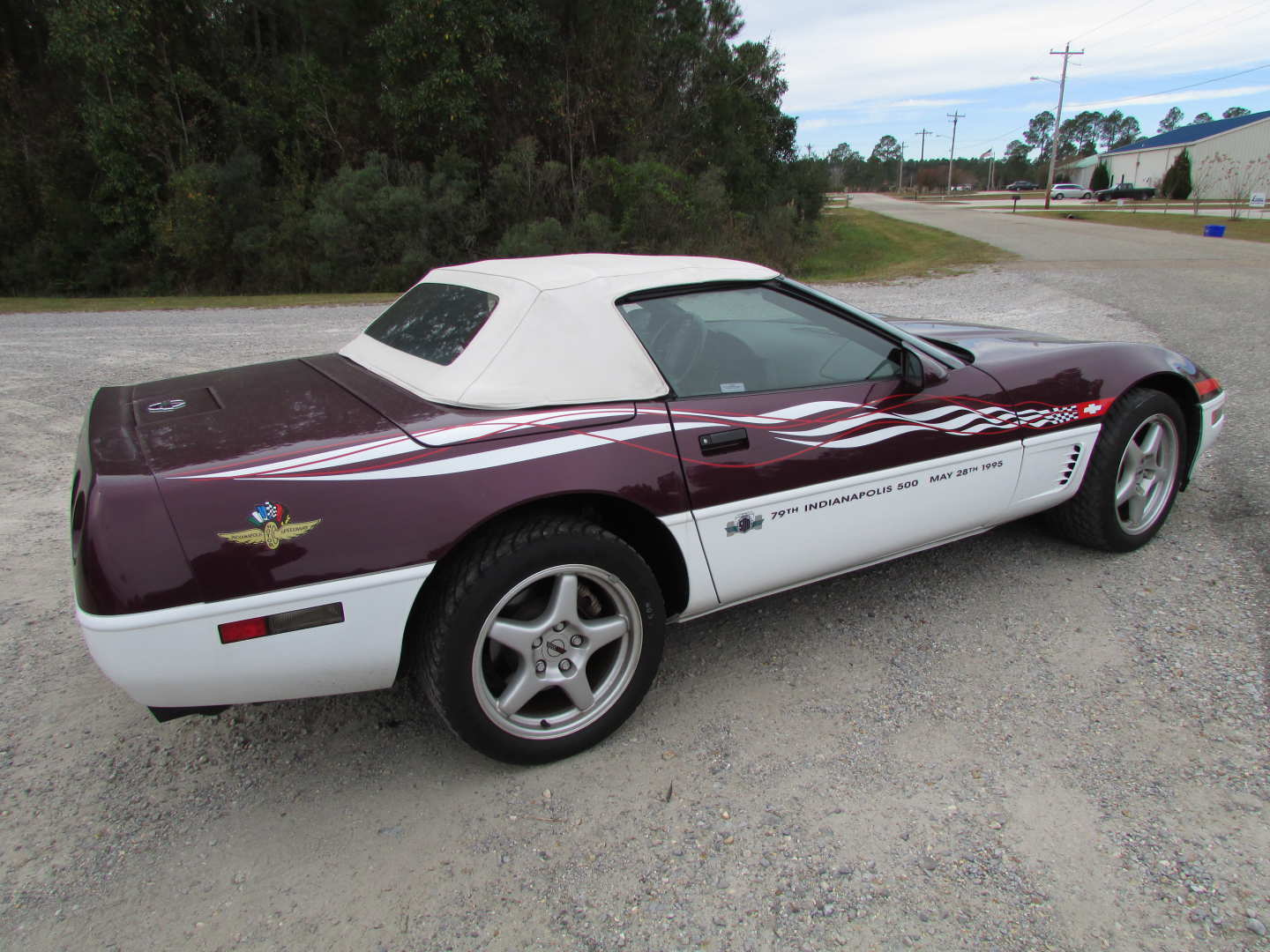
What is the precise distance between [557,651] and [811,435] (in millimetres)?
1098

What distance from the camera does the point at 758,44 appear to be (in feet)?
83.8

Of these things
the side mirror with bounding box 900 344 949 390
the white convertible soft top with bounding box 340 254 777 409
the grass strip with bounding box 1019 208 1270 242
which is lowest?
the grass strip with bounding box 1019 208 1270 242

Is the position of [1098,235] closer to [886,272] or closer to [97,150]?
[886,272]

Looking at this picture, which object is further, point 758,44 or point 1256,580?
point 758,44

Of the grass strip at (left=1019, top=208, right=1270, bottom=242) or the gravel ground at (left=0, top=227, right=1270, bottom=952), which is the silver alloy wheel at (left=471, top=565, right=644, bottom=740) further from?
the grass strip at (left=1019, top=208, right=1270, bottom=242)

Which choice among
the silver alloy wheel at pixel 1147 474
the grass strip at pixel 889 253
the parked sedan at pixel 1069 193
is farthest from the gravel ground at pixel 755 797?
the parked sedan at pixel 1069 193

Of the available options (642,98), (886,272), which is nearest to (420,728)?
(886,272)

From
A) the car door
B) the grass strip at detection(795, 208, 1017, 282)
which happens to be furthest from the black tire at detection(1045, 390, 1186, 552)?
the grass strip at detection(795, 208, 1017, 282)

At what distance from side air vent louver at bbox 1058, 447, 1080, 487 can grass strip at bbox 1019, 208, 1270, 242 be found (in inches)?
936

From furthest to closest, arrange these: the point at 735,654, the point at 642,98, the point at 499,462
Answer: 1. the point at 642,98
2. the point at 735,654
3. the point at 499,462

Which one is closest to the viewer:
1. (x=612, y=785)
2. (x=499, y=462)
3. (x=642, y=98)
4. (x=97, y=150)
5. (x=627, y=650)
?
(x=499, y=462)

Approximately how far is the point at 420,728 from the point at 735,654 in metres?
1.16

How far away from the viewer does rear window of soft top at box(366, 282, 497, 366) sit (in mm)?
2660

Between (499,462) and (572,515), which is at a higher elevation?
(499,462)
